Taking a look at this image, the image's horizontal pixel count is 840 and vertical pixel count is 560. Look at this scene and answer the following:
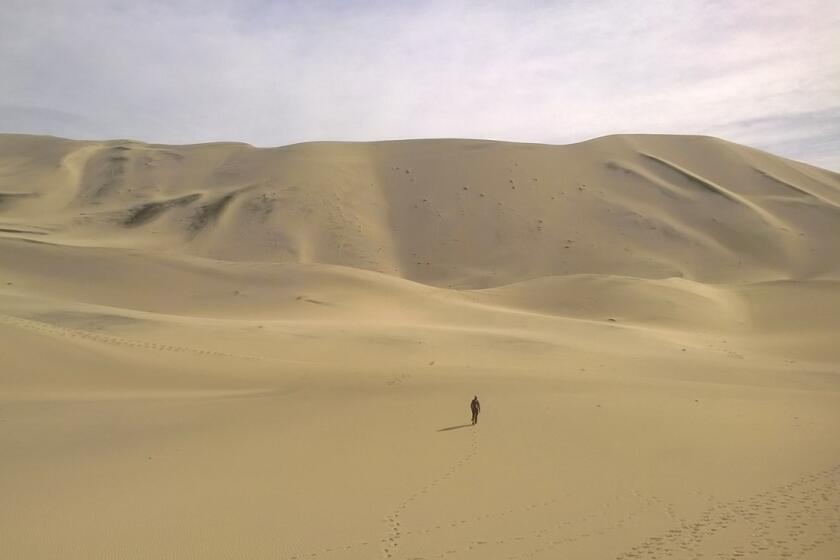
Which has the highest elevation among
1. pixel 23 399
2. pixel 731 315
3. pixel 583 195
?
pixel 583 195

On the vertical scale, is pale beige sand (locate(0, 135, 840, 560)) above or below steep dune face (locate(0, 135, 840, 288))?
below

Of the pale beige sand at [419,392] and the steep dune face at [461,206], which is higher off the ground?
the steep dune face at [461,206]

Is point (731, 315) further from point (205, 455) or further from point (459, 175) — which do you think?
point (459, 175)

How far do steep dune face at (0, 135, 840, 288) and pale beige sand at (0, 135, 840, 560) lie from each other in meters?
0.30

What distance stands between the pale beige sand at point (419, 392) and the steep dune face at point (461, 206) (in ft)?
0.98

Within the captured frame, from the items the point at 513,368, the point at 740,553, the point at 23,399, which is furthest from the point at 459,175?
the point at 740,553

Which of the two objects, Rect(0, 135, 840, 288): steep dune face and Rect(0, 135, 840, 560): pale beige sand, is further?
Rect(0, 135, 840, 288): steep dune face

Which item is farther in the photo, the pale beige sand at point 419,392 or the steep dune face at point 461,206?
the steep dune face at point 461,206

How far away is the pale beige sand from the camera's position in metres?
6.59

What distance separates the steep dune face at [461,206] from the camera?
35906 millimetres

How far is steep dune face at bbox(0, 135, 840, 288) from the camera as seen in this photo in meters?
35.9

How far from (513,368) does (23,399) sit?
8.53 metres

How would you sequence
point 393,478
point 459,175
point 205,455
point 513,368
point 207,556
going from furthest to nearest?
point 459,175
point 513,368
point 205,455
point 393,478
point 207,556

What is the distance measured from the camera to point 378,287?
23953 millimetres
